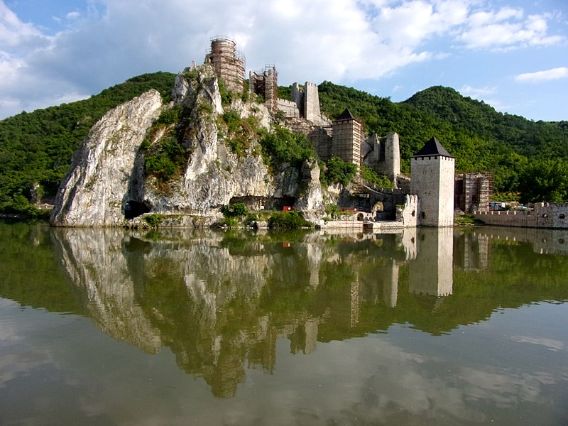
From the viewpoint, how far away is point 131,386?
7.90 meters

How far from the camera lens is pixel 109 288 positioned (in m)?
15.4

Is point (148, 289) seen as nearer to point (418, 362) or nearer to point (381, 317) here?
point (381, 317)

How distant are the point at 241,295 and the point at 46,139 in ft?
241

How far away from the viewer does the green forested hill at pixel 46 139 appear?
6281 cm

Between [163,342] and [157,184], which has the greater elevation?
[157,184]

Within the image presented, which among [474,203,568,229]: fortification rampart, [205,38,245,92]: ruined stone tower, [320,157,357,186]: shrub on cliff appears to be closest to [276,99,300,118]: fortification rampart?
[205,38,245,92]: ruined stone tower

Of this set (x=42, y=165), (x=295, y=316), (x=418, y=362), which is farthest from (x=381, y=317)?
(x=42, y=165)

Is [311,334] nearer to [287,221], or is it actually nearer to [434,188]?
[287,221]

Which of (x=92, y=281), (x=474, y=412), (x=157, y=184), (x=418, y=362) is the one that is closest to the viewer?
(x=474, y=412)

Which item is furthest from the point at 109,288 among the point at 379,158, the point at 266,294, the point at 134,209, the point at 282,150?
the point at 379,158

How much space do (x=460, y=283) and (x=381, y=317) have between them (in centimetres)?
594

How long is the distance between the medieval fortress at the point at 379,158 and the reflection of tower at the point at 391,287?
2688 cm

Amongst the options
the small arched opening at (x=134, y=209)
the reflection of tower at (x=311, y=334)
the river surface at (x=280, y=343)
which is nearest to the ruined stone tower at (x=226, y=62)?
the small arched opening at (x=134, y=209)

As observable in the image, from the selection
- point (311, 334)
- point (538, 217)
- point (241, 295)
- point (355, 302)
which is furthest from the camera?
point (538, 217)
